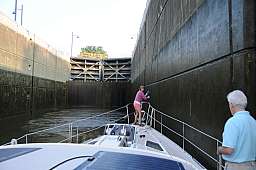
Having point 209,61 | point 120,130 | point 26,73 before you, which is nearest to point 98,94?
point 26,73

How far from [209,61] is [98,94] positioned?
32.0 metres

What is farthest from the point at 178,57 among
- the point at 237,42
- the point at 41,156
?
the point at 41,156

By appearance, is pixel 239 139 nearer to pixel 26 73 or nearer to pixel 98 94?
pixel 26 73

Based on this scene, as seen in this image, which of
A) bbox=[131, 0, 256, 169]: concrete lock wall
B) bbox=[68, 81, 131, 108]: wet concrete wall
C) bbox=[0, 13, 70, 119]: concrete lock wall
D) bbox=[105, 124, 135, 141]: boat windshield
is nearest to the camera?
bbox=[131, 0, 256, 169]: concrete lock wall

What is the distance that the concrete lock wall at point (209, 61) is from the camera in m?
3.74

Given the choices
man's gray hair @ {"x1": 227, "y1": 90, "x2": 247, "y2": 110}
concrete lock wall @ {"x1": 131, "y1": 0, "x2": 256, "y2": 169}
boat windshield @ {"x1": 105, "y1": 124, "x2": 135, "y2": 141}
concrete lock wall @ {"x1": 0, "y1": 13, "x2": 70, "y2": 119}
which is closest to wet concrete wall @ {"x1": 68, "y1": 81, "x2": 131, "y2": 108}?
concrete lock wall @ {"x1": 0, "y1": 13, "x2": 70, "y2": 119}

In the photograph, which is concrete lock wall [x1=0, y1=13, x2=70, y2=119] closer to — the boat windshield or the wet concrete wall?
the wet concrete wall

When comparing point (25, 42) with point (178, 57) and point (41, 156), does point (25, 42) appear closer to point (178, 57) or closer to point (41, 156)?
point (178, 57)

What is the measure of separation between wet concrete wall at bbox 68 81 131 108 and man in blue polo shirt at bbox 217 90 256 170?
33.1 meters

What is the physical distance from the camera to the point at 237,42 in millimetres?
3941

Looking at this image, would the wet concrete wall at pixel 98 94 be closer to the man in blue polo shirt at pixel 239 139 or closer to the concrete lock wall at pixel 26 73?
the concrete lock wall at pixel 26 73

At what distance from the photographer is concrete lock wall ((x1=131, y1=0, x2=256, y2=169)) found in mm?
3736

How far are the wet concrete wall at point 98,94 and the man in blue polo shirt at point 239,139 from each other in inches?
1304

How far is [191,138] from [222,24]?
2.55 metres
